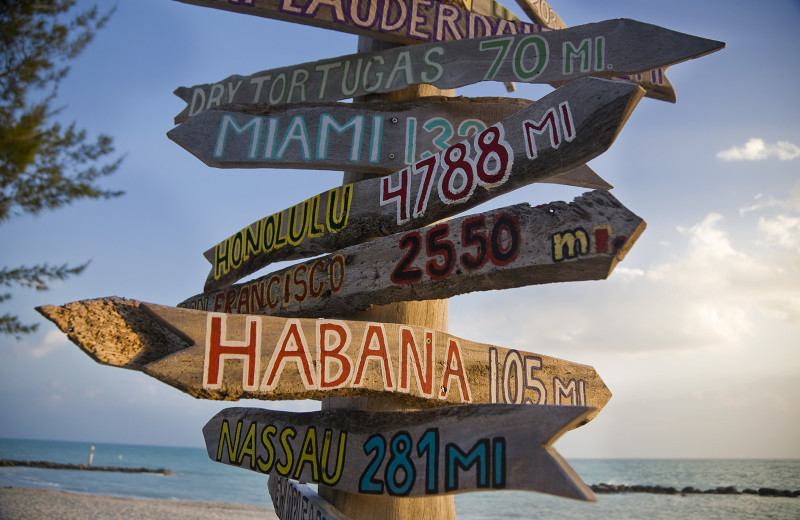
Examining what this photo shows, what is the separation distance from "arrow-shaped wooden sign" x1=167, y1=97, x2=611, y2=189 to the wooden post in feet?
1.34

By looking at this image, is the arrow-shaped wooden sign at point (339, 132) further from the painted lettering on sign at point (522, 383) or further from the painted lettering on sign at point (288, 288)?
the painted lettering on sign at point (522, 383)

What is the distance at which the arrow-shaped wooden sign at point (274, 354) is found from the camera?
6.85 ft

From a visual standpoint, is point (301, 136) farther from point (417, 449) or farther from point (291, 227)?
point (417, 449)

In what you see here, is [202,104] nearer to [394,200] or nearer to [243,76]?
[243,76]

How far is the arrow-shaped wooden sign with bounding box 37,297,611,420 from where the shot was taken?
209cm

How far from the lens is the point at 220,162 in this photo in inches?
143

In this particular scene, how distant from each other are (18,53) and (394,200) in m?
4.66

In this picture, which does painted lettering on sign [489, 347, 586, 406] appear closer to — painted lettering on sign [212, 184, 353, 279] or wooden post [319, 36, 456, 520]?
wooden post [319, 36, 456, 520]

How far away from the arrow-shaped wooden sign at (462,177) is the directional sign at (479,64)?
792 millimetres

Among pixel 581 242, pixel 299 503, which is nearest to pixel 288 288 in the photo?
pixel 299 503

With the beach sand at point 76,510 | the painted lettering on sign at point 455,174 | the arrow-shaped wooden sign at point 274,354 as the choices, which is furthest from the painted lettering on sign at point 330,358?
the beach sand at point 76,510

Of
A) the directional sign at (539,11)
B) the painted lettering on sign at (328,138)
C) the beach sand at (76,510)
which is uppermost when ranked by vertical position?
the directional sign at (539,11)

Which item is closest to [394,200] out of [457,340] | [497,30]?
[457,340]

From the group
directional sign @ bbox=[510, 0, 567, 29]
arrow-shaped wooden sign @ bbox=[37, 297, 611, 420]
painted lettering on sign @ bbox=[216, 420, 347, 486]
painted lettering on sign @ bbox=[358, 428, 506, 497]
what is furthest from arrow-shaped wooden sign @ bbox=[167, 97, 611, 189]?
painted lettering on sign @ bbox=[358, 428, 506, 497]
